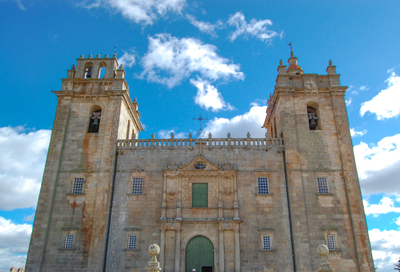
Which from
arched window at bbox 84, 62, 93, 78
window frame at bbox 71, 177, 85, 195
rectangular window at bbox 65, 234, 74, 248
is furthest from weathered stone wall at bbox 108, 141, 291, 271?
arched window at bbox 84, 62, 93, 78

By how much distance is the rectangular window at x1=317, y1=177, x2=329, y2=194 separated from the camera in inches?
982

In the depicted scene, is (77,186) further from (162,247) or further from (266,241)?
(266,241)

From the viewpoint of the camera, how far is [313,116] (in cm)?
2803

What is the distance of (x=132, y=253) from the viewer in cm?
2342

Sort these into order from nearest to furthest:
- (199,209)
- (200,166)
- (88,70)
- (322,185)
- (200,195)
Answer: (199,209) → (200,195) → (322,185) → (200,166) → (88,70)

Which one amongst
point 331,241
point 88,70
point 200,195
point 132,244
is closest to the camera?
point 331,241

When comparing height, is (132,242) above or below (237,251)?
above

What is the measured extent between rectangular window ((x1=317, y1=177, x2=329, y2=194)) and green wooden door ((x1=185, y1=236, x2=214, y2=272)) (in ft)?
30.5

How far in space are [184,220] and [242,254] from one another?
4.74 metres

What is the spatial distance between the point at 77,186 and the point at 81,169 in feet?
4.45

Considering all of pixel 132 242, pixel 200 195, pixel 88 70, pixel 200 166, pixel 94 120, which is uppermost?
pixel 88 70

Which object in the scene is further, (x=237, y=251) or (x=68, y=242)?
(x=68, y=242)

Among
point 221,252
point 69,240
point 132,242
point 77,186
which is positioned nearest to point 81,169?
point 77,186

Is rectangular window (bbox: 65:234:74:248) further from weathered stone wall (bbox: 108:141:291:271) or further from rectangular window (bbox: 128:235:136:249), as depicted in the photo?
rectangular window (bbox: 128:235:136:249)
